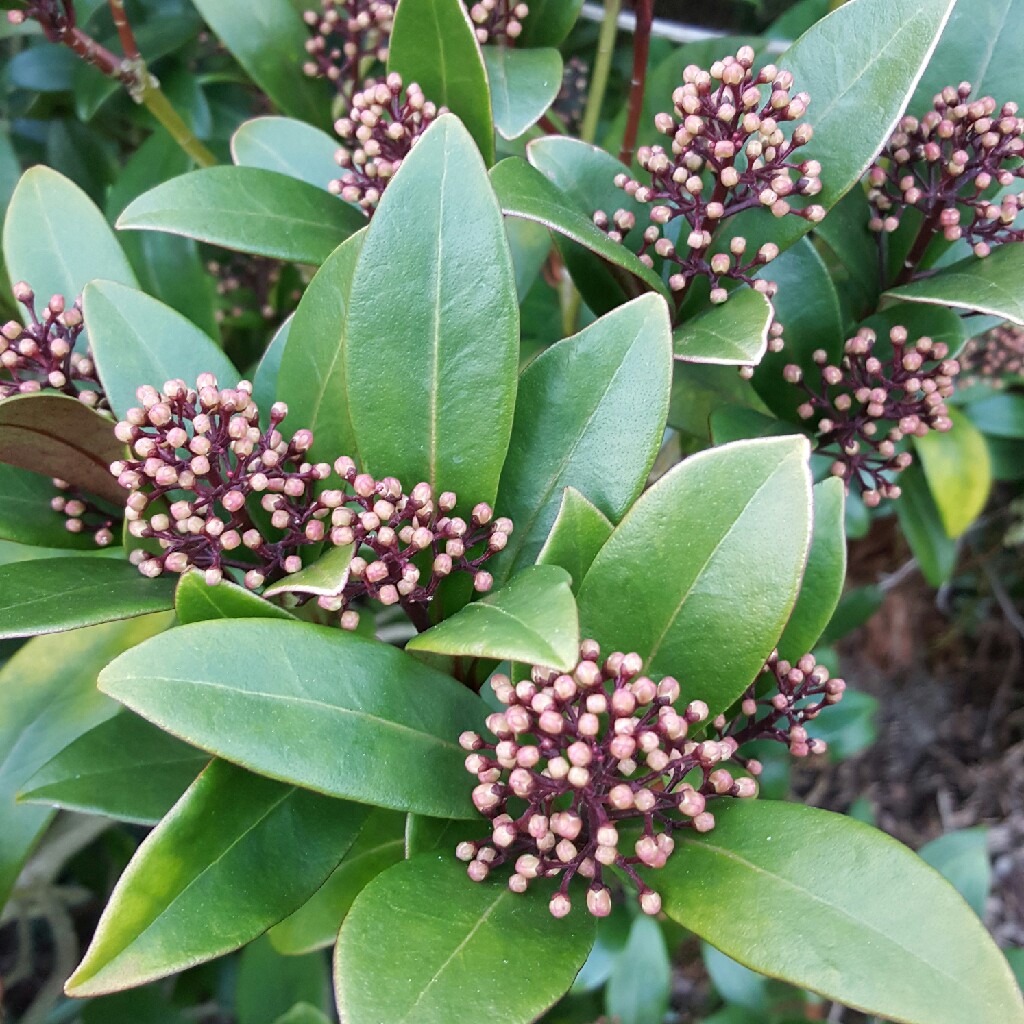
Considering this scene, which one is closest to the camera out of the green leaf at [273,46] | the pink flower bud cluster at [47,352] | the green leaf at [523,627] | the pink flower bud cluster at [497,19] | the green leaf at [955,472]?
the green leaf at [523,627]

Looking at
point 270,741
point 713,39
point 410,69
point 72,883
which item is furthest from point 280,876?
point 72,883

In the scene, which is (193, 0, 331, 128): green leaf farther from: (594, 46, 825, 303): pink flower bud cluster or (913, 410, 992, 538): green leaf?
(913, 410, 992, 538): green leaf

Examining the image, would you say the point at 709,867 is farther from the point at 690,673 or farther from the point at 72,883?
the point at 72,883

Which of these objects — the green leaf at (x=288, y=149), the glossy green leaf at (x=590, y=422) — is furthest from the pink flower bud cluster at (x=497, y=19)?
the glossy green leaf at (x=590, y=422)

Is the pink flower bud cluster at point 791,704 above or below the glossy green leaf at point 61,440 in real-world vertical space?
below

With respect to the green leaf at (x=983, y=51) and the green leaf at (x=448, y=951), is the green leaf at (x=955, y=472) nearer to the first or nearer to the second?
the green leaf at (x=983, y=51)

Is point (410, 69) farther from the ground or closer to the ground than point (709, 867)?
farther from the ground
